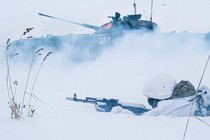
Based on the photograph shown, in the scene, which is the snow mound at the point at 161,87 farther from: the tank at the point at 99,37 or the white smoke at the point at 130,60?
the tank at the point at 99,37

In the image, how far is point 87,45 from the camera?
35.5ft

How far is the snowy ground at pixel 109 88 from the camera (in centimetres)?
296

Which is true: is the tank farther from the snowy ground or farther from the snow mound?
the snow mound

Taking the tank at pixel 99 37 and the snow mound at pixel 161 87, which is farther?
the tank at pixel 99 37

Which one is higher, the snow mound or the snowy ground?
the snow mound

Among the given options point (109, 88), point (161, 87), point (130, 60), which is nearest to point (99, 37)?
point (130, 60)

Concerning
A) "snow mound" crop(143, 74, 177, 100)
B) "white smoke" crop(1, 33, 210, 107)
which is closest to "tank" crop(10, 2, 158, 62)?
"white smoke" crop(1, 33, 210, 107)

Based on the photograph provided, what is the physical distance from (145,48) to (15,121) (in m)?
7.78

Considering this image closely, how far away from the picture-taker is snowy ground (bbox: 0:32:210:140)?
2955 mm

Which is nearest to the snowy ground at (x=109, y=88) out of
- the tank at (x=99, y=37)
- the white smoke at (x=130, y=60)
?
the white smoke at (x=130, y=60)

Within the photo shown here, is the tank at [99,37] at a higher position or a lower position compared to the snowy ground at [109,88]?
higher

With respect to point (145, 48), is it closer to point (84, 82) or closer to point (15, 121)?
point (84, 82)

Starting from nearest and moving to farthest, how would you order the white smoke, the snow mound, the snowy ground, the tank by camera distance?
1. the snowy ground
2. the snow mound
3. the white smoke
4. the tank

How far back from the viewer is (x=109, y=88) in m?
7.39
